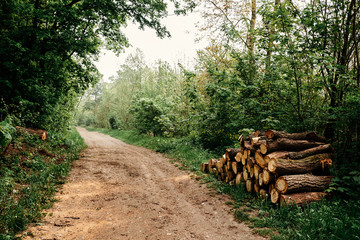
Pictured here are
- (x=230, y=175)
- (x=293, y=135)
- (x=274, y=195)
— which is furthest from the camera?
(x=230, y=175)

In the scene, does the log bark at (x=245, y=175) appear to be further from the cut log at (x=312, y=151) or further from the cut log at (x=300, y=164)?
the cut log at (x=312, y=151)

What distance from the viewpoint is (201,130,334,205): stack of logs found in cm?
427

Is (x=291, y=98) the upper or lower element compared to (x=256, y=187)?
upper

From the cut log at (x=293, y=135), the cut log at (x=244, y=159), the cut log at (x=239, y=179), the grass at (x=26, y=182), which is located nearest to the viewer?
the grass at (x=26, y=182)

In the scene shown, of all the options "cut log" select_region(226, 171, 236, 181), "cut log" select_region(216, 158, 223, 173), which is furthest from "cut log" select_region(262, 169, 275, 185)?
"cut log" select_region(216, 158, 223, 173)

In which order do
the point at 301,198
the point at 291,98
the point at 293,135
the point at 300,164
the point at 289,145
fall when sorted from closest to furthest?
the point at 301,198 → the point at 300,164 → the point at 289,145 → the point at 293,135 → the point at 291,98

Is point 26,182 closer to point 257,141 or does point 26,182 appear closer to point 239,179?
point 239,179

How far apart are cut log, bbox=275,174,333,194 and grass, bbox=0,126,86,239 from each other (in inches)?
203

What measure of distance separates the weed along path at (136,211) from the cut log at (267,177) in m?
1.15

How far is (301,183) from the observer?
4.30 meters

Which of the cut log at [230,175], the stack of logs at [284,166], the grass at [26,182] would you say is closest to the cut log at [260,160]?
the stack of logs at [284,166]

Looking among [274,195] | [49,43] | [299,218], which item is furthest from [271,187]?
[49,43]

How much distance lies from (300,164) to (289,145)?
0.56 m

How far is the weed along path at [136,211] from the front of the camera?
3.75m
